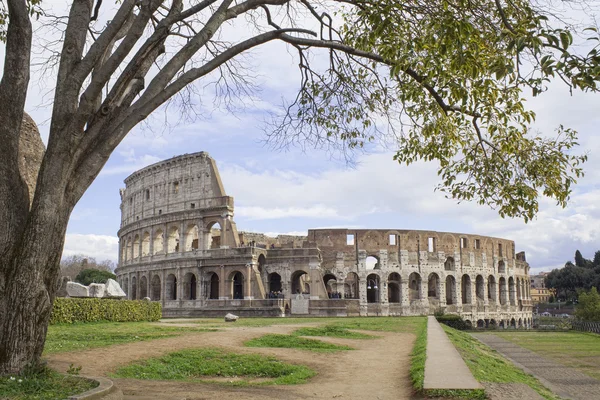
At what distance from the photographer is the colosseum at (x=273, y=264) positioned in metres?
33.0

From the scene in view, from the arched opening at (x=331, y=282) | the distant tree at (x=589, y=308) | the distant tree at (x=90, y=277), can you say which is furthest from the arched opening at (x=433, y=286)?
the distant tree at (x=90, y=277)

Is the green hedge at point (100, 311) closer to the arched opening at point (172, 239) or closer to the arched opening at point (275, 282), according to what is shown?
Result: the arched opening at point (275, 282)

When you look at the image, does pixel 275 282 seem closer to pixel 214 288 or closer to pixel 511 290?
pixel 214 288

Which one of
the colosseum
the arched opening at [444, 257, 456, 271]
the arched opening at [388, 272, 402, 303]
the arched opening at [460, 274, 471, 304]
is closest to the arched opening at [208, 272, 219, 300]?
the colosseum

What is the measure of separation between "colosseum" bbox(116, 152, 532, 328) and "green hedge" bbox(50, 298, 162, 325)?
1033 cm

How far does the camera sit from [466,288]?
134 feet

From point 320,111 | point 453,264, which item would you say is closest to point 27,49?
point 320,111

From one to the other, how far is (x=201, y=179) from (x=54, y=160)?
A: 31641mm

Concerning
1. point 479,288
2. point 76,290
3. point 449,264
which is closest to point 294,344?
point 76,290

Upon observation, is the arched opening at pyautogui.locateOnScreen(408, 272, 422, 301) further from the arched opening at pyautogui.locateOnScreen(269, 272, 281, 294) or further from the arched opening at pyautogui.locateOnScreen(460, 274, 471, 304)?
the arched opening at pyautogui.locateOnScreen(269, 272, 281, 294)

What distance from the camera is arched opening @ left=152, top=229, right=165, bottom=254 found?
127ft

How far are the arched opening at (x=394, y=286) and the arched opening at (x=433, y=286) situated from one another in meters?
2.36

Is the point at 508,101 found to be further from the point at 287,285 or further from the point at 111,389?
the point at 287,285

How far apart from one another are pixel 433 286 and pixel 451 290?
2.09 metres
